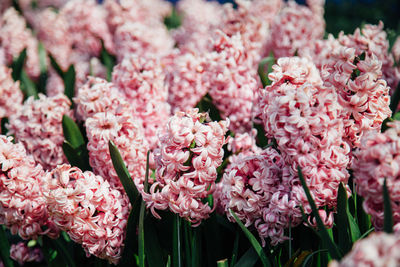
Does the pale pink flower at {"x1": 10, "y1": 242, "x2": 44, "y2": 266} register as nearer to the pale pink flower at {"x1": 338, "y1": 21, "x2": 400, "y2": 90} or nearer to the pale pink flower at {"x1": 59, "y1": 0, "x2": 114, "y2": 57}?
the pale pink flower at {"x1": 338, "y1": 21, "x2": 400, "y2": 90}

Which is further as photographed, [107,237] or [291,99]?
[107,237]

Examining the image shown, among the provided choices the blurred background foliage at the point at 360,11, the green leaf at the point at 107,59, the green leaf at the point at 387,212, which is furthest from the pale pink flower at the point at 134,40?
the blurred background foliage at the point at 360,11

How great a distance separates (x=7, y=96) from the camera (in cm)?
193

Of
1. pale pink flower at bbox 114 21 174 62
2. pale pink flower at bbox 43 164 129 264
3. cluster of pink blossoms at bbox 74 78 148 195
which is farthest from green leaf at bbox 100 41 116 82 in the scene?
pale pink flower at bbox 43 164 129 264

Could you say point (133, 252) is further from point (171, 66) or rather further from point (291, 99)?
point (171, 66)

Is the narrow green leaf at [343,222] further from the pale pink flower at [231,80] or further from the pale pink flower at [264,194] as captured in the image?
the pale pink flower at [231,80]

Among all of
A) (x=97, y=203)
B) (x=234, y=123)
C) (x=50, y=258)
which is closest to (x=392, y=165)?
(x=97, y=203)

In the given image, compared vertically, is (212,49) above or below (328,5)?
above

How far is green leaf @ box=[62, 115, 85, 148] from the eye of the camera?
1.47 m

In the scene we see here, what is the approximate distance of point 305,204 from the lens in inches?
39.8

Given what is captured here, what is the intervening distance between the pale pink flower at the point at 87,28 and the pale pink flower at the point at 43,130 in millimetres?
1333

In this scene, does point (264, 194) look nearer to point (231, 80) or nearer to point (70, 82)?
point (231, 80)

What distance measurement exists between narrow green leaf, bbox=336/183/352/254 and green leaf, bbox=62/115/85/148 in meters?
0.92

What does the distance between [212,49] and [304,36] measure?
22.7 inches
